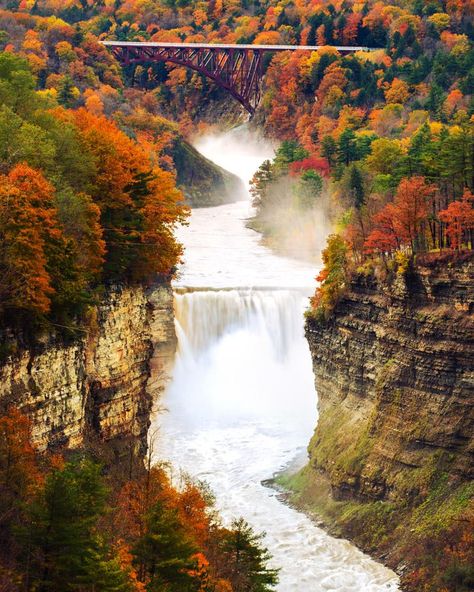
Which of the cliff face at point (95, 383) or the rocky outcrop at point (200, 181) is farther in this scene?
the rocky outcrop at point (200, 181)

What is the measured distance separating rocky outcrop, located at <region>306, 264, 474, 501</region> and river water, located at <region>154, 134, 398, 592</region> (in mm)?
4040

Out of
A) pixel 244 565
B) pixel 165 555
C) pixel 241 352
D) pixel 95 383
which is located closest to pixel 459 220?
pixel 95 383

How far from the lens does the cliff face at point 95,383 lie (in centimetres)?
5450

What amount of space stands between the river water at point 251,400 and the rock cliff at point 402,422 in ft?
5.96

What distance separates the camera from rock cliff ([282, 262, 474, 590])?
6931 centimetres

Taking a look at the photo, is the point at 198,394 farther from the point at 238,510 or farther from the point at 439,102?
the point at 439,102

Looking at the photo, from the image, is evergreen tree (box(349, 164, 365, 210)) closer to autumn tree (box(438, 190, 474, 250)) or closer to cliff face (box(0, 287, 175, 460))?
autumn tree (box(438, 190, 474, 250))

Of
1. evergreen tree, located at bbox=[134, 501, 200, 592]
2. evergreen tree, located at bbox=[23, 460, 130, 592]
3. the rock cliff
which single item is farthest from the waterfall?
evergreen tree, located at bbox=[23, 460, 130, 592]

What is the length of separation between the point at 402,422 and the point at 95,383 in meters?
17.8

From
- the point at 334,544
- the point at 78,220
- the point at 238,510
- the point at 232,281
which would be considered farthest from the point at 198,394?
the point at 78,220

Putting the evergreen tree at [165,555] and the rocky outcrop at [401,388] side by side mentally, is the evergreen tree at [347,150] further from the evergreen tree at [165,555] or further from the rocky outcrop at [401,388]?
the evergreen tree at [165,555]

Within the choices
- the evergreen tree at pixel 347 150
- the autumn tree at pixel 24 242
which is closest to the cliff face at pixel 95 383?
the autumn tree at pixel 24 242

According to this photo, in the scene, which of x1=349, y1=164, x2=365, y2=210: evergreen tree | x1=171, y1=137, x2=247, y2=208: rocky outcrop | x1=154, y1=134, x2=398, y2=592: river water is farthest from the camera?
x1=171, y1=137, x2=247, y2=208: rocky outcrop

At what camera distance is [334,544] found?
71312 millimetres
